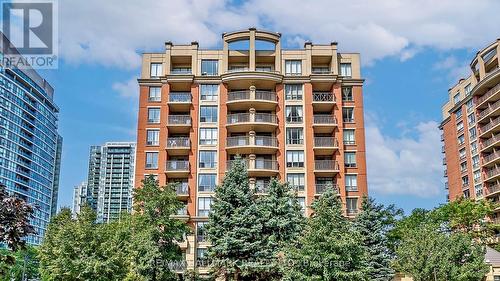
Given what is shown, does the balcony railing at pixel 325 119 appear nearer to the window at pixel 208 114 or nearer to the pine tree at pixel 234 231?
the window at pixel 208 114

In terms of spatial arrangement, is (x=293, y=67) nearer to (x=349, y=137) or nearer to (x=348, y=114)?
(x=348, y=114)

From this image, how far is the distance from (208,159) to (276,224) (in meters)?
15.2

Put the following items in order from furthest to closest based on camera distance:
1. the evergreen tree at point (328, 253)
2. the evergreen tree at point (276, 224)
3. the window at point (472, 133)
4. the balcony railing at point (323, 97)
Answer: the window at point (472, 133), the balcony railing at point (323, 97), the evergreen tree at point (276, 224), the evergreen tree at point (328, 253)

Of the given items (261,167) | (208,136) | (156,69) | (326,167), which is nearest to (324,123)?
(326,167)

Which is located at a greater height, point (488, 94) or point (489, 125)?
point (488, 94)

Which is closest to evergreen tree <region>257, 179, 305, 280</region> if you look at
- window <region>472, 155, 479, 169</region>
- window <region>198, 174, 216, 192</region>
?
window <region>198, 174, 216, 192</region>

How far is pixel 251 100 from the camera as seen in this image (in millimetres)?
46250

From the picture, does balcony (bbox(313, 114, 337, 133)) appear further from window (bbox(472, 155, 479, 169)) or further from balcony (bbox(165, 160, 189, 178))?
window (bbox(472, 155, 479, 169))

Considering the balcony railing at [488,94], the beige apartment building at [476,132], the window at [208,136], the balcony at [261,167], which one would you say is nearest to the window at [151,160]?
the window at [208,136]

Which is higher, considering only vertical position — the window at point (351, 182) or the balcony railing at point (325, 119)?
the balcony railing at point (325, 119)

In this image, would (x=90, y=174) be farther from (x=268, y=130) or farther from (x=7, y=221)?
(x=7, y=221)

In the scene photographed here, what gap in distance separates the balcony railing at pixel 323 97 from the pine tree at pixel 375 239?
13021 mm

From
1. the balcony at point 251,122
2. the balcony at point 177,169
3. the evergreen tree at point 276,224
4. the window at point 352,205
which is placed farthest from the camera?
the balcony at point 251,122

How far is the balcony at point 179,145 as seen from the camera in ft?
151
